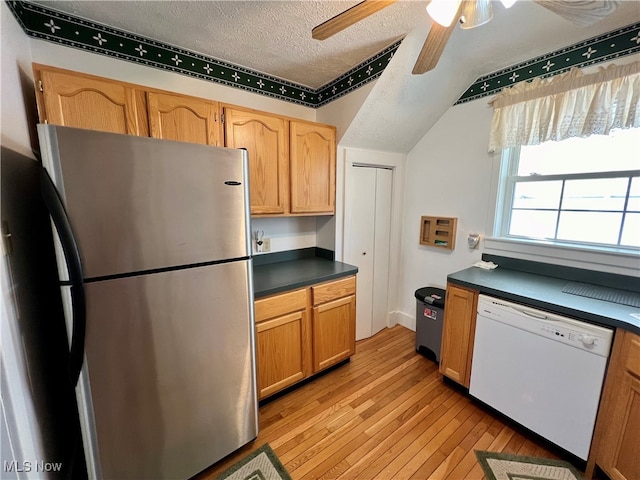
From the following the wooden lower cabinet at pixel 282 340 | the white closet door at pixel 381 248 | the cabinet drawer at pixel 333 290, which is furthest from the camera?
the white closet door at pixel 381 248

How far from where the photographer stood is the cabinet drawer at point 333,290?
6.57ft

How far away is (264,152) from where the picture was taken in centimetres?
192

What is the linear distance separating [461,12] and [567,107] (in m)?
1.26

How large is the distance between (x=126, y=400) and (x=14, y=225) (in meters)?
0.83

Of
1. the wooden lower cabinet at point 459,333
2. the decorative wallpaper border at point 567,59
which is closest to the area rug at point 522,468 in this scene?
the wooden lower cabinet at point 459,333

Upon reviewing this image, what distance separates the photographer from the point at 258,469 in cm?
145

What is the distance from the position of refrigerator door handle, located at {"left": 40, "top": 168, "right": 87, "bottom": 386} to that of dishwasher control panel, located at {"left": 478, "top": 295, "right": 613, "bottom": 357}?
82.4 inches

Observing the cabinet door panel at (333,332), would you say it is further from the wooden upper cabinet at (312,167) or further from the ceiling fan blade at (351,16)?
the ceiling fan blade at (351,16)

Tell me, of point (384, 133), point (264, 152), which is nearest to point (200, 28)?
point (264, 152)

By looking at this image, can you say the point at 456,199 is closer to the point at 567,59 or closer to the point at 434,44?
the point at 567,59

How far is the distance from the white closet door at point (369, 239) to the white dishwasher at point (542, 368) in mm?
1124

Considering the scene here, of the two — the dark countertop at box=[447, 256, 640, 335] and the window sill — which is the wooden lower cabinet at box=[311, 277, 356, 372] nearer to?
the dark countertop at box=[447, 256, 640, 335]

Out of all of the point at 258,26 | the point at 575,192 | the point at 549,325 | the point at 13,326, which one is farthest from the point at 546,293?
the point at 13,326

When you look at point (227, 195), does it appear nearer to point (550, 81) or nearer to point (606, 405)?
point (606, 405)
